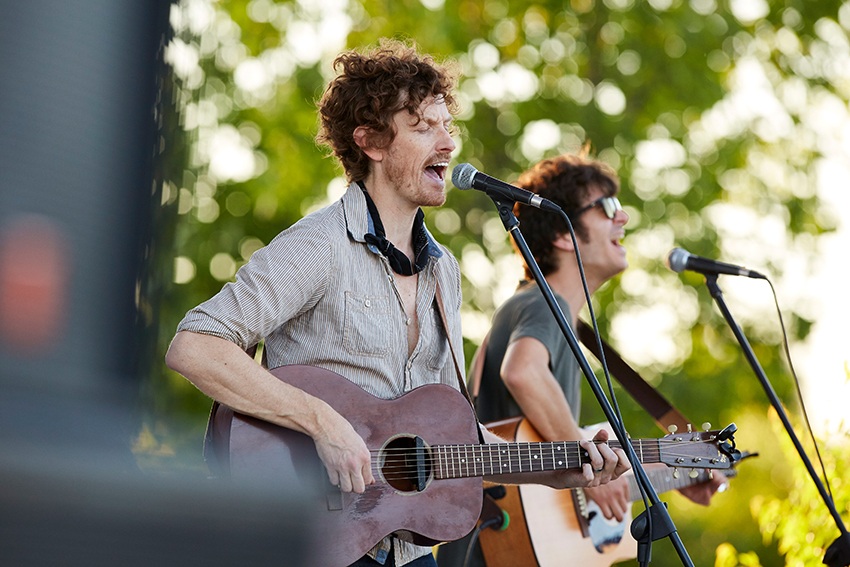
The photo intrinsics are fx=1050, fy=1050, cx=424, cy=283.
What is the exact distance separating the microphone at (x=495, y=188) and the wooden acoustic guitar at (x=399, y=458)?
1.84ft

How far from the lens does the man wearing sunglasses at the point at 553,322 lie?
13.3 feet

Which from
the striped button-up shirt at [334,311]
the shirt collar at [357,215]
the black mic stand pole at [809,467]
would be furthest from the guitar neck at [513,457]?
the shirt collar at [357,215]

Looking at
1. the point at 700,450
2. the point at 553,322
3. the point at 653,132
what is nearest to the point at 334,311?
the point at 700,450

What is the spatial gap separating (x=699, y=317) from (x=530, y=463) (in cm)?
801

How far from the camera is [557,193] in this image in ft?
15.1

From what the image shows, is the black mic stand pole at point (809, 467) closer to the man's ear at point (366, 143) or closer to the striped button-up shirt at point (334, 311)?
the striped button-up shirt at point (334, 311)

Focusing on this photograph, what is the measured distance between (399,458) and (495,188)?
769 mm

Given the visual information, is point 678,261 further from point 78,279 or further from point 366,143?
point 78,279

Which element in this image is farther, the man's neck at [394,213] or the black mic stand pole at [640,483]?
the man's neck at [394,213]

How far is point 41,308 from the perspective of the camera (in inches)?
22.4

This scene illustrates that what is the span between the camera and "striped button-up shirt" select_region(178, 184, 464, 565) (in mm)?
2725

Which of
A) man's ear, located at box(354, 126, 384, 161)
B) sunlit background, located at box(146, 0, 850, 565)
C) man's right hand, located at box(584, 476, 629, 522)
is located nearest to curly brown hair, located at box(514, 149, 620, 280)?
man's right hand, located at box(584, 476, 629, 522)

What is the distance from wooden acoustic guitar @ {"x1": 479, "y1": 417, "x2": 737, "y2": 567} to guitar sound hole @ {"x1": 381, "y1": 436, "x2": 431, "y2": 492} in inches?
46.5

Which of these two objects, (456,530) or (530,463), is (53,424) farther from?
(530,463)
